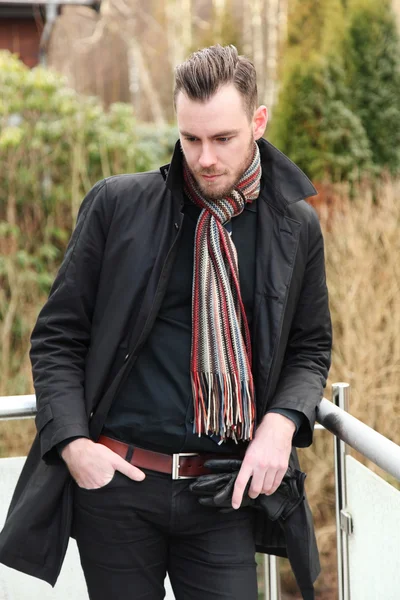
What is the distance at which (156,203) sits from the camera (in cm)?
205

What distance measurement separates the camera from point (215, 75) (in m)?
1.88

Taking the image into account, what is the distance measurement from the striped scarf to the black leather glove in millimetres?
76

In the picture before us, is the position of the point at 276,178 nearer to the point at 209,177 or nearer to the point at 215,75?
the point at 209,177

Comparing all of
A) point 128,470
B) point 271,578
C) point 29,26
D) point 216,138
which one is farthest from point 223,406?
point 29,26

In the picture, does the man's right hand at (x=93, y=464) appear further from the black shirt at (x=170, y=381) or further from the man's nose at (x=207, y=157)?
the man's nose at (x=207, y=157)

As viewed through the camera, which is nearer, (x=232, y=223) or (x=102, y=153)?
(x=232, y=223)

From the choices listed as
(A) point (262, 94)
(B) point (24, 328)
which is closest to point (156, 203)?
(B) point (24, 328)

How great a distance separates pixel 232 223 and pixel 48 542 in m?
0.89

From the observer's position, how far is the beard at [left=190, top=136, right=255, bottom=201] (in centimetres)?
196

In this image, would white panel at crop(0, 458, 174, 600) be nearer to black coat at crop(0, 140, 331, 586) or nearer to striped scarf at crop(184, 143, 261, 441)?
black coat at crop(0, 140, 331, 586)

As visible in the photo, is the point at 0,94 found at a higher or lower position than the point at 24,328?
higher

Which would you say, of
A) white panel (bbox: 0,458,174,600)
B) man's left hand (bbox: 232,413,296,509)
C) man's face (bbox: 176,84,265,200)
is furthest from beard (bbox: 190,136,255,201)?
white panel (bbox: 0,458,174,600)

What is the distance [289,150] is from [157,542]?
7.51 meters

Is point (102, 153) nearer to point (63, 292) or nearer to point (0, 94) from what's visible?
point (0, 94)
